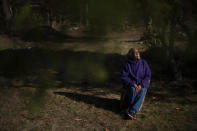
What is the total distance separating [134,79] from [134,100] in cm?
57

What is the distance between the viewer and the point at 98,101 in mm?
5406

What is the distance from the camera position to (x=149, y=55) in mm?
6289

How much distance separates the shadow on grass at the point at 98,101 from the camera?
5047mm

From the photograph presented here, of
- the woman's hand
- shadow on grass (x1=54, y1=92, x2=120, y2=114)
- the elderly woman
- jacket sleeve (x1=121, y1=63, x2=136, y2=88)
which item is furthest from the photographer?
shadow on grass (x1=54, y1=92, x2=120, y2=114)

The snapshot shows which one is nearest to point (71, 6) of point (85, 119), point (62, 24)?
point (62, 24)

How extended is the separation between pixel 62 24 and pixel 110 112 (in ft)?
14.5

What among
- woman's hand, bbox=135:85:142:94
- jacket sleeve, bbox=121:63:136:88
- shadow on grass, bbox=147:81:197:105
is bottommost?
shadow on grass, bbox=147:81:197:105

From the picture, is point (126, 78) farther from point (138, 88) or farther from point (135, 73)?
point (138, 88)

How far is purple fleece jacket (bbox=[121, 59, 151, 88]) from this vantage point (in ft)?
13.1

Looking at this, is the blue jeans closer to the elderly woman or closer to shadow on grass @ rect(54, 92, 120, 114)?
the elderly woman

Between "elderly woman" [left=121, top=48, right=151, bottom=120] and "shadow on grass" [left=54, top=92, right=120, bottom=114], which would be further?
"shadow on grass" [left=54, top=92, right=120, bottom=114]

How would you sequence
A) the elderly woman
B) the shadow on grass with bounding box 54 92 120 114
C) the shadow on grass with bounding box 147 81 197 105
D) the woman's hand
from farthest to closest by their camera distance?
the shadow on grass with bounding box 147 81 197 105
the shadow on grass with bounding box 54 92 120 114
the woman's hand
the elderly woman

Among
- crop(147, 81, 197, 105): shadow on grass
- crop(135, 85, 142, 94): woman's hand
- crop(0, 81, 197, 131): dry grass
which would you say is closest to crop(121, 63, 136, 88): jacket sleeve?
crop(135, 85, 142, 94): woman's hand

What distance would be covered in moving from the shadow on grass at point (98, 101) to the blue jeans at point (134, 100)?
407mm
